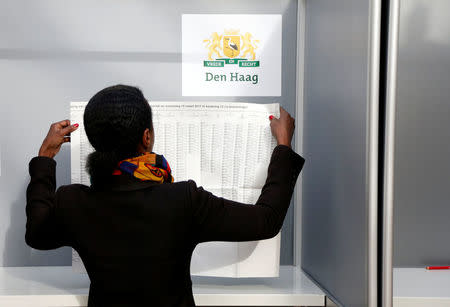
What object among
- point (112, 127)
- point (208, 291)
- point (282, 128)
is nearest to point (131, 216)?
point (112, 127)

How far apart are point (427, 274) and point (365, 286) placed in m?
0.55

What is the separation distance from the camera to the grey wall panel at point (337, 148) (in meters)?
0.91

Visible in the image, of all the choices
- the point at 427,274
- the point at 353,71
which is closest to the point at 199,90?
the point at 353,71

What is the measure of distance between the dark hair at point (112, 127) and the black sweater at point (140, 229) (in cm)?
4

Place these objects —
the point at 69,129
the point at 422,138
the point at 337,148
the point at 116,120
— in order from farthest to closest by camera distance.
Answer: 1. the point at 422,138
2. the point at 69,129
3. the point at 337,148
4. the point at 116,120

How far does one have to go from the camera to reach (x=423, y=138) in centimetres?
142

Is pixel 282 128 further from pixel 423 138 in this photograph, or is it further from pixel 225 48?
pixel 423 138

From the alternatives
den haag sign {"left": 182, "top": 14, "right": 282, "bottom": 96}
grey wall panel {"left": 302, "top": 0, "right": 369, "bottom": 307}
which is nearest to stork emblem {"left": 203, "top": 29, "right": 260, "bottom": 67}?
den haag sign {"left": 182, "top": 14, "right": 282, "bottom": 96}

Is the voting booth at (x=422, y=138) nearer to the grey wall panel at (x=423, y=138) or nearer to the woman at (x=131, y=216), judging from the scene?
the grey wall panel at (x=423, y=138)

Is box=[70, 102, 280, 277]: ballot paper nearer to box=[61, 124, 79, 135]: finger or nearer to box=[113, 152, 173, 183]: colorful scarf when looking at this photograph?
box=[61, 124, 79, 135]: finger

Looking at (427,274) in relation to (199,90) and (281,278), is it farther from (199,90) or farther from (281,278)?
(199,90)

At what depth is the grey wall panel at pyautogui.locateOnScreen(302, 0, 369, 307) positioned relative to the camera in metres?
0.91

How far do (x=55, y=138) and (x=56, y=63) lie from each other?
42 cm

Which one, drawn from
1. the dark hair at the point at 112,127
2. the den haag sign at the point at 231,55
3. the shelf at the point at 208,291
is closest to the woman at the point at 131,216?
the dark hair at the point at 112,127
